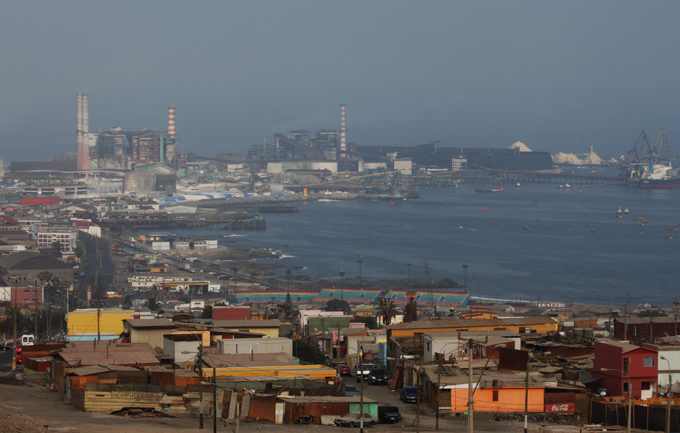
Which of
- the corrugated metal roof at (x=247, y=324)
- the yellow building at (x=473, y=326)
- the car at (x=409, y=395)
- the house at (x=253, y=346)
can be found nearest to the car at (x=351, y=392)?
the car at (x=409, y=395)

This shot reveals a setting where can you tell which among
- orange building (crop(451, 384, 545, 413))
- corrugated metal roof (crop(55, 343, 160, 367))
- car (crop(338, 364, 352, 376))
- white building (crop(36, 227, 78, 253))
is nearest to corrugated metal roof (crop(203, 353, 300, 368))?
corrugated metal roof (crop(55, 343, 160, 367))

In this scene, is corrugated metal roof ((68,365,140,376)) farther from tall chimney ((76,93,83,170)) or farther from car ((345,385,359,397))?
tall chimney ((76,93,83,170))

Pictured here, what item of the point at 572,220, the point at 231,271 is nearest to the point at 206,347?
the point at 231,271

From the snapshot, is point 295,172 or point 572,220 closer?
point 572,220

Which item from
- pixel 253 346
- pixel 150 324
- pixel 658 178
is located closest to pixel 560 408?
pixel 253 346

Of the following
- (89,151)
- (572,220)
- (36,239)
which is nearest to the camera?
(36,239)

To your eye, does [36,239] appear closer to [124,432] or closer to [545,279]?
[545,279]
